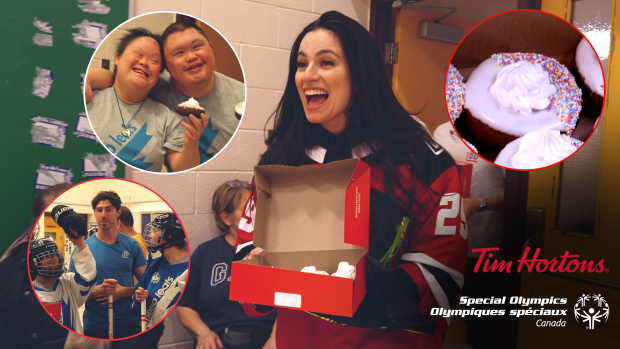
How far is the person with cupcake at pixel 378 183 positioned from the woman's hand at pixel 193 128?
0.34m

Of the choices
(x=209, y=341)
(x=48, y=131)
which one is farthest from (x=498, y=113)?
(x=48, y=131)

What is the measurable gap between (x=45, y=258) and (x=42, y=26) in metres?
0.88

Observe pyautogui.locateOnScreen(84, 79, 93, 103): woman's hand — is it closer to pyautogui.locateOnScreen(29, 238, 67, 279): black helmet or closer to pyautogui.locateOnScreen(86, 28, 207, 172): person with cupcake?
pyautogui.locateOnScreen(86, 28, 207, 172): person with cupcake

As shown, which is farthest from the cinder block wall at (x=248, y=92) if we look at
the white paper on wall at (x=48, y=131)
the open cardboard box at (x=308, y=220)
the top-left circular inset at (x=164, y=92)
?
the open cardboard box at (x=308, y=220)

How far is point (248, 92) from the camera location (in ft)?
6.45

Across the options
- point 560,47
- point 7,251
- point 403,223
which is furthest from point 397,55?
point 7,251

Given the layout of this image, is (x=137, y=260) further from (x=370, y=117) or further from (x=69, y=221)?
(x=370, y=117)

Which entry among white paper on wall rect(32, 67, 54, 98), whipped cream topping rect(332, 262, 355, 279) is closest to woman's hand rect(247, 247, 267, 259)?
whipped cream topping rect(332, 262, 355, 279)

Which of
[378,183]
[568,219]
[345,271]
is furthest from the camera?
[378,183]

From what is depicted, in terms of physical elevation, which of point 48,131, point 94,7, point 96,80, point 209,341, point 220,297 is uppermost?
point 94,7

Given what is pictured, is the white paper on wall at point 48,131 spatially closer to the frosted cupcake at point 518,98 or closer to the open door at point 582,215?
→ the frosted cupcake at point 518,98

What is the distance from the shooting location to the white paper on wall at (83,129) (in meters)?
1.73

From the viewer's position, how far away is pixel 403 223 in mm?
1509

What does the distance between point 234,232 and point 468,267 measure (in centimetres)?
98
